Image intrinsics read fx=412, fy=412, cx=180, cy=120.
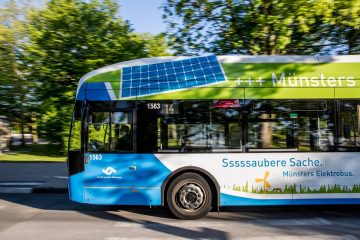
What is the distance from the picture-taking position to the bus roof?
8.27 m

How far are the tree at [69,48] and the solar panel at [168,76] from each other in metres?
10.8

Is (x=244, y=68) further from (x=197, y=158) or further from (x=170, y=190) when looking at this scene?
(x=170, y=190)

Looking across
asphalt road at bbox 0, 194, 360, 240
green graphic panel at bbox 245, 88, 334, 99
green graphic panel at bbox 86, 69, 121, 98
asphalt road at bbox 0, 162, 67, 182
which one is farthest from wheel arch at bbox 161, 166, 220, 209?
asphalt road at bbox 0, 162, 67, 182

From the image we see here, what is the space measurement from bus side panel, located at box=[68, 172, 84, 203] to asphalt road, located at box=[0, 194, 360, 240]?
15.9 inches

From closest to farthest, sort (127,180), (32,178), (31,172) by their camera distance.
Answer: (127,180) < (32,178) < (31,172)

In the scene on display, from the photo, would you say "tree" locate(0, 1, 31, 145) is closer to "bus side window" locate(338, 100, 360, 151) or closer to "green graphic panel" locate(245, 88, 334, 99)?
"green graphic panel" locate(245, 88, 334, 99)

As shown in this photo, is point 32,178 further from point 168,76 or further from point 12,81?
point 12,81

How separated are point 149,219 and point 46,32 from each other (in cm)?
1446

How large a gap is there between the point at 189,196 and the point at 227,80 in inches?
96.6

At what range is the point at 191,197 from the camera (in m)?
8.18

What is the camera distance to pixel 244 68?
27.8ft

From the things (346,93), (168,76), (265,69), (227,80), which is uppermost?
(265,69)

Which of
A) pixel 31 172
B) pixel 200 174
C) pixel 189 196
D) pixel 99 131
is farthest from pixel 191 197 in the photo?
pixel 31 172

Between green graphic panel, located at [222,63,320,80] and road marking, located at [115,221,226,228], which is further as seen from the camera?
green graphic panel, located at [222,63,320,80]
